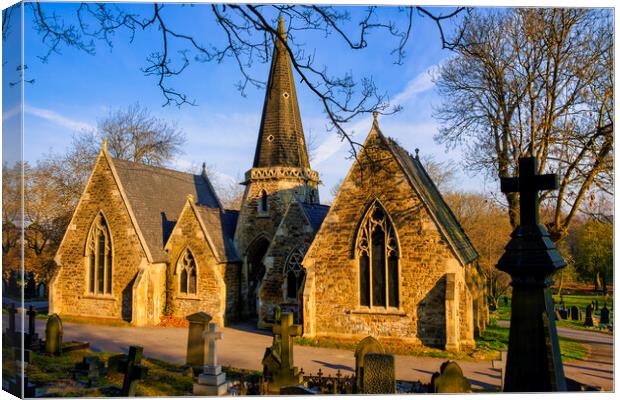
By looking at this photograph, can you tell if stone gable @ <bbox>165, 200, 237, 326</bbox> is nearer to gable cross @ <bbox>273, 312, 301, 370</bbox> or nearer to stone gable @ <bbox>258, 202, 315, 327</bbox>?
stone gable @ <bbox>258, 202, 315, 327</bbox>

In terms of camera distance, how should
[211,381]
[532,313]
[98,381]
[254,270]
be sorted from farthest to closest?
[254,270]
[98,381]
[211,381]
[532,313]

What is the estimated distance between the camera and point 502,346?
1312cm

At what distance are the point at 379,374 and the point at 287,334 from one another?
2837mm

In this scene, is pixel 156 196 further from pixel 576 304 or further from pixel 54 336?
pixel 576 304

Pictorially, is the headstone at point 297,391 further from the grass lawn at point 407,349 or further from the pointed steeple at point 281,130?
the pointed steeple at point 281,130

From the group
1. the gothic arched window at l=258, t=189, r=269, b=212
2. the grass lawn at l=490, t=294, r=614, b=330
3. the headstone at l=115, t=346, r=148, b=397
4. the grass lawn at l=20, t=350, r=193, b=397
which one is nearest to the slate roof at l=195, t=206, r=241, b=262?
the gothic arched window at l=258, t=189, r=269, b=212

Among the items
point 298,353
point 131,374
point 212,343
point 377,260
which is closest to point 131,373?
point 131,374

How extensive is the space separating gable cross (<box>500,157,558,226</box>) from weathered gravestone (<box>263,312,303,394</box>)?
21.1 feet

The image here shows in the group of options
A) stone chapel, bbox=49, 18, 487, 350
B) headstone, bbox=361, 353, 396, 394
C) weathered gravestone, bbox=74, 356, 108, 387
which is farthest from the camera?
stone chapel, bbox=49, 18, 487, 350

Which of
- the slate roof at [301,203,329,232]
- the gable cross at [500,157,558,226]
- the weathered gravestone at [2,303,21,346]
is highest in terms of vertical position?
the slate roof at [301,203,329,232]

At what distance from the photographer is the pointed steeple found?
19797 mm

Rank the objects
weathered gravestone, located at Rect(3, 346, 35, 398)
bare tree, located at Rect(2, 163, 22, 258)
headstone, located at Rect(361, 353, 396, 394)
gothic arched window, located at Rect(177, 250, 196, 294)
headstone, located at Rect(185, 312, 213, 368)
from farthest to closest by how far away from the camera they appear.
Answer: gothic arched window, located at Rect(177, 250, 196, 294) → headstone, located at Rect(185, 312, 213, 368) → headstone, located at Rect(361, 353, 396, 394) → bare tree, located at Rect(2, 163, 22, 258) → weathered gravestone, located at Rect(3, 346, 35, 398)

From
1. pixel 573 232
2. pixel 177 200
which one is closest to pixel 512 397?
pixel 573 232

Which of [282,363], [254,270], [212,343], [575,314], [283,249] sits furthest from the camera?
[575,314]
